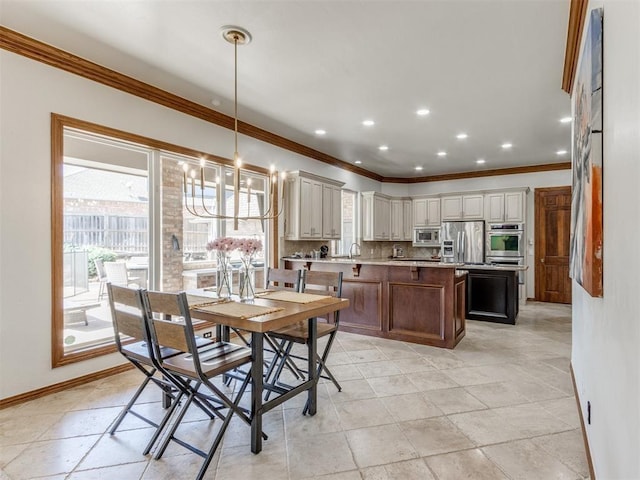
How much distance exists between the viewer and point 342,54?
291 centimetres

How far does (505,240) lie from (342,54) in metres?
5.45

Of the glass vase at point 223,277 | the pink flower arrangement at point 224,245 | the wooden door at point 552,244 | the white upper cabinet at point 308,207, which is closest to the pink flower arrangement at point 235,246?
the pink flower arrangement at point 224,245

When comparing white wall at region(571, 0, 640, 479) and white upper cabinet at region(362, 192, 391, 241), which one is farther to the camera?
white upper cabinet at region(362, 192, 391, 241)

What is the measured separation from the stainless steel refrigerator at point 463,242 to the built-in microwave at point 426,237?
27cm

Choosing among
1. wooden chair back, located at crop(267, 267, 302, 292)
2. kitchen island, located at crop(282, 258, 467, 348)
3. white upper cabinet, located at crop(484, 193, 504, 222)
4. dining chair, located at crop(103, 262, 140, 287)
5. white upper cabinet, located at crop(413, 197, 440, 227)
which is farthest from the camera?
white upper cabinet, located at crop(413, 197, 440, 227)

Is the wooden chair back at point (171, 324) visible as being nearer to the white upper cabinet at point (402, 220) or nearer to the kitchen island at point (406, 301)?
the kitchen island at point (406, 301)

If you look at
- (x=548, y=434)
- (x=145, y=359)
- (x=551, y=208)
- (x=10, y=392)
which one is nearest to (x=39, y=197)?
(x=10, y=392)

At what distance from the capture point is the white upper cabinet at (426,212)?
25.8ft

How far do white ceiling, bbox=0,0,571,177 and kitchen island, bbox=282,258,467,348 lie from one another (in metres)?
1.88

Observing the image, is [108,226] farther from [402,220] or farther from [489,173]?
[489,173]

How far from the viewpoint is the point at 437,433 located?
2344 millimetres

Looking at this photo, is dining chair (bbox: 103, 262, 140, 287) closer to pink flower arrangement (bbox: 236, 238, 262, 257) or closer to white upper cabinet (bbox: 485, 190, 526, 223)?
pink flower arrangement (bbox: 236, 238, 262, 257)

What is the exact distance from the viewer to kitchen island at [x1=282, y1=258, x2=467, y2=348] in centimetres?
417

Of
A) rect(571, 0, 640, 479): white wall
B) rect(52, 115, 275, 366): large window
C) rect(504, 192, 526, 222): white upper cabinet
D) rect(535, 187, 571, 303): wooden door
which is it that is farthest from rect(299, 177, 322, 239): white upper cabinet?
rect(535, 187, 571, 303): wooden door
